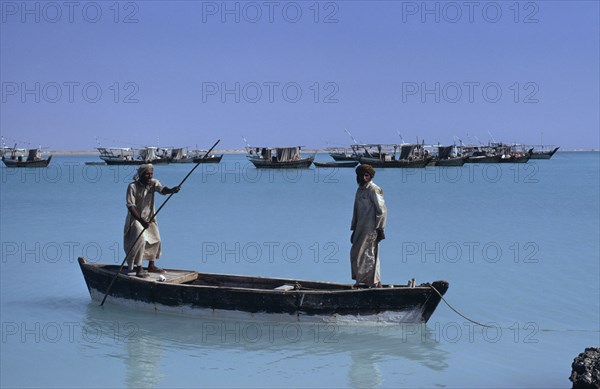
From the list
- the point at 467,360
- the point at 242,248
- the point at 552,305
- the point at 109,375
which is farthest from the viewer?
the point at 242,248

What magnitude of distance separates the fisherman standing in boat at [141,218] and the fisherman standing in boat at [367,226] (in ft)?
7.30

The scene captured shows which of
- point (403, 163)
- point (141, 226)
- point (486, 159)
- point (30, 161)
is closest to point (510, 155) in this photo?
point (486, 159)

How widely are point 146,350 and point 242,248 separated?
8983mm

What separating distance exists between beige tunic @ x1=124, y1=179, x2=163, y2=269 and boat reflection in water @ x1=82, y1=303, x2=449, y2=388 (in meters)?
0.76

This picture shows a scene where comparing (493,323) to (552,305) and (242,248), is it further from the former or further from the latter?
(242,248)

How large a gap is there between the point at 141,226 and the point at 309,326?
7.97ft

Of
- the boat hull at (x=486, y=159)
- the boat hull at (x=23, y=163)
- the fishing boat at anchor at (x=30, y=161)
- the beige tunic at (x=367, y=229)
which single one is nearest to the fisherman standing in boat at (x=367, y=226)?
the beige tunic at (x=367, y=229)

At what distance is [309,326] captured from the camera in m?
8.02

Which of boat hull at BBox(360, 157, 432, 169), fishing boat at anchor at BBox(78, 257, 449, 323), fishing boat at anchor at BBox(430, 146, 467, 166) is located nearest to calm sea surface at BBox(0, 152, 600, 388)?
fishing boat at anchor at BBox(78, 257, 449, 323)

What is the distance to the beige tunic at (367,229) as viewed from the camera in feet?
24.7

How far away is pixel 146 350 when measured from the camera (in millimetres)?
7609

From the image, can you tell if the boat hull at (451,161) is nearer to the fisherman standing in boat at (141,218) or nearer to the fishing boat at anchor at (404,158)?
the fishing boat at anchor at (404,158)

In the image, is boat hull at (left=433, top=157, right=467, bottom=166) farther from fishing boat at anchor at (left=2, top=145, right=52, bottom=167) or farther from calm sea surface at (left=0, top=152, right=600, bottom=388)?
calm sea surface at (left=0, top=152, right=600, bottom=388)

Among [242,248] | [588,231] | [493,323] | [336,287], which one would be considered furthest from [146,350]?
[588,231]
